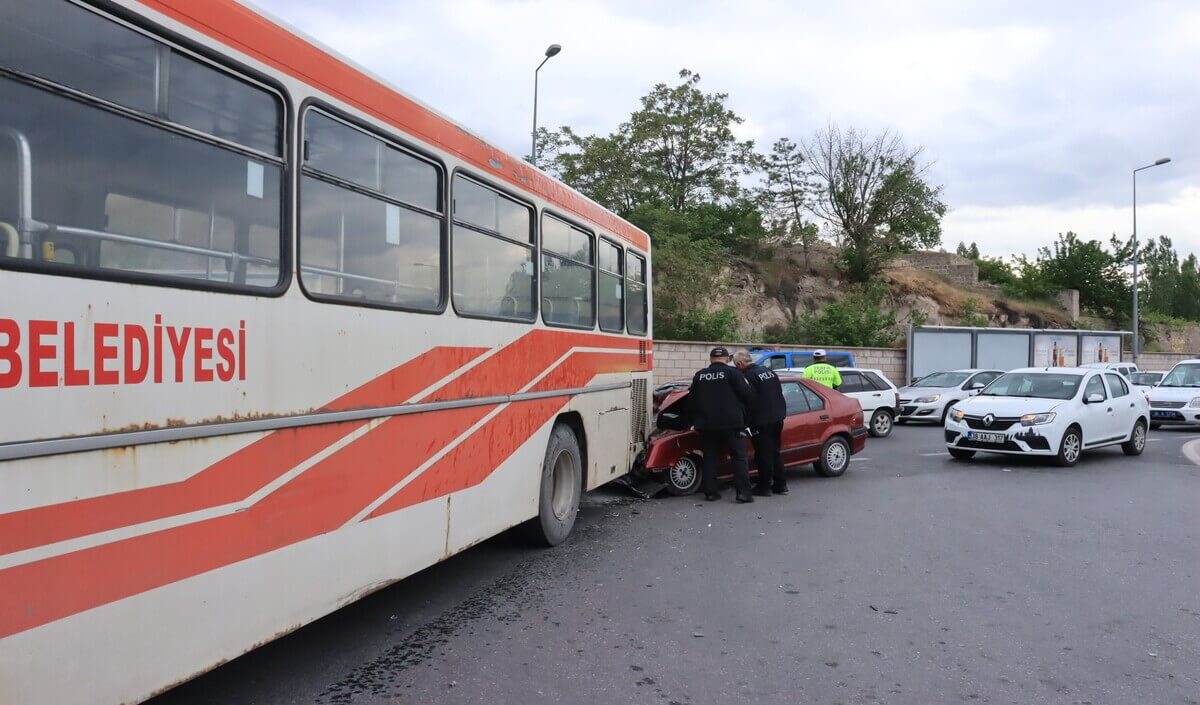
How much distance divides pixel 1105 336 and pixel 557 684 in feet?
120

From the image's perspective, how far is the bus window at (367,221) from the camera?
14.3 feet

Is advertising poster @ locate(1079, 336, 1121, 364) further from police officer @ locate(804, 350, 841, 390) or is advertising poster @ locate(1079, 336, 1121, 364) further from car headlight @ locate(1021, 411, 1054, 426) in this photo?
car headlight @ locate(1021, 411, 1054, 426)

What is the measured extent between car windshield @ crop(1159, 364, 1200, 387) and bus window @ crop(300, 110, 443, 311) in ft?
74.9

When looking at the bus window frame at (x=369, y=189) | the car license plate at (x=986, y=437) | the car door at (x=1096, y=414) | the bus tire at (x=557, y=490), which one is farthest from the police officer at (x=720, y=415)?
the car door at (x=1096, y=414)

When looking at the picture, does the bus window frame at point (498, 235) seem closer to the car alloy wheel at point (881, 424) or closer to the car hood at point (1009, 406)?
the car hood at point (1009, 406)

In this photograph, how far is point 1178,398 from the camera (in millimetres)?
21625

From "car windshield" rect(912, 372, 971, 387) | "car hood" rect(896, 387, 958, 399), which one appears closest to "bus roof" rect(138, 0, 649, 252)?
"car hood" rect(896, 387, 958, 399)

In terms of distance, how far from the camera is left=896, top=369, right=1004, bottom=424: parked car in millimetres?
21828

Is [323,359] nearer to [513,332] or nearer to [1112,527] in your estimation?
[513,332]

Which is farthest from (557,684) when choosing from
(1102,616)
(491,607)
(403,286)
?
(1102,616)

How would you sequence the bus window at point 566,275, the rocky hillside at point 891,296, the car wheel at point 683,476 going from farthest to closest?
the rocky hillside at point 891,296 < the car wheel at point 683,476 < the bus window at point 566,275

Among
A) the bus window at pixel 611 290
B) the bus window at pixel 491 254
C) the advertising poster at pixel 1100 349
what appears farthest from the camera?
the advertising poster at pixel 1100 349

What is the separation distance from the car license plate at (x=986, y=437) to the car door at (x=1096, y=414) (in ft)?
4.52

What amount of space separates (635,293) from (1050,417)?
7247 mm
